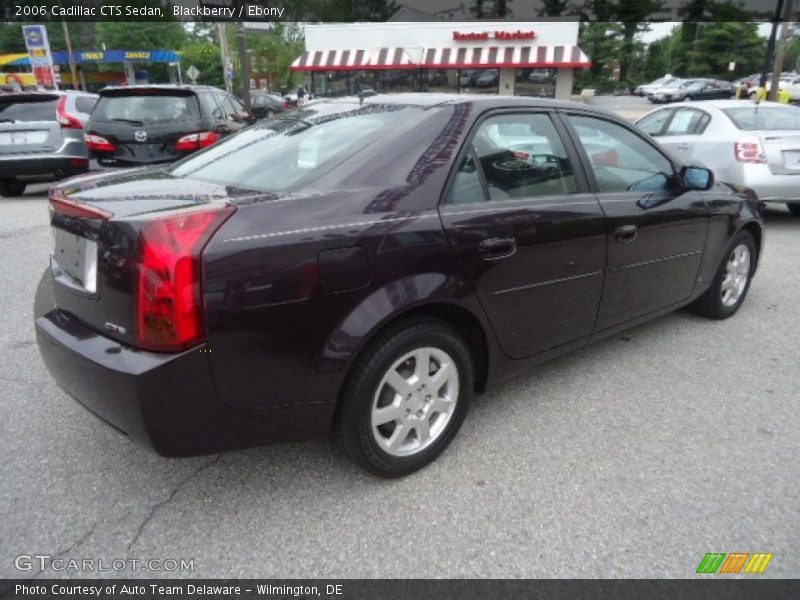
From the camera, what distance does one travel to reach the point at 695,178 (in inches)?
141

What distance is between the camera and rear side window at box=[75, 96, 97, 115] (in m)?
9.31

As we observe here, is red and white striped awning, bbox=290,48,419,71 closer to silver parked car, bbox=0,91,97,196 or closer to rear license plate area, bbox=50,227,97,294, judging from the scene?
silver parked car, bbox=0,91,97,196

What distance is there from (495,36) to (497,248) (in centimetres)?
2717

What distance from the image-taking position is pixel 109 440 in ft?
9.06

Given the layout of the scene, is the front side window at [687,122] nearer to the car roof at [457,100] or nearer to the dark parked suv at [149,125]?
the car roof at [457,100]

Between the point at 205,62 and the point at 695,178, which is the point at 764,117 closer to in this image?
the point at 695,178

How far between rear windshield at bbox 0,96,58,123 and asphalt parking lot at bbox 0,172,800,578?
6937mm

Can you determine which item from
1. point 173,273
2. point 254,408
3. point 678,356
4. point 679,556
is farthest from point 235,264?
point 678,356

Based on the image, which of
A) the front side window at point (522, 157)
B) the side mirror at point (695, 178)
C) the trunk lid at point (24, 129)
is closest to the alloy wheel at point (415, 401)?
the front side window at point (522, 157)

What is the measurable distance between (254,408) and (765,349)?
3451 mm

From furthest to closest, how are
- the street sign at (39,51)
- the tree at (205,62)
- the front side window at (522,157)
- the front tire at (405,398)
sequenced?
the tree at (205,62) → the street sign at (39,51) → the front side window at (522,157) → the front tire at (405,398)

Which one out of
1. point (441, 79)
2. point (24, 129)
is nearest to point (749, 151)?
point (24, 129)

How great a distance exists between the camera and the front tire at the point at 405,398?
2275mm

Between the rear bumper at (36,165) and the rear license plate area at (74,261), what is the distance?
7420mm
